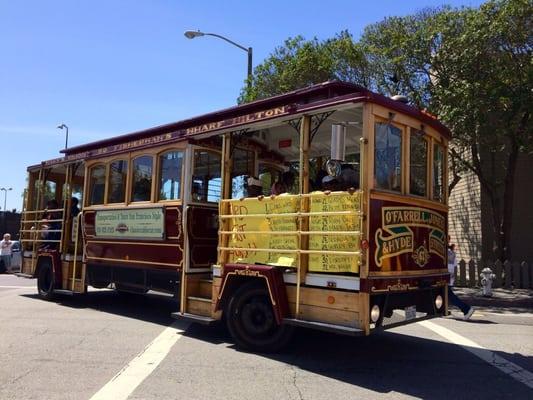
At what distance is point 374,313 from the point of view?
241 inches

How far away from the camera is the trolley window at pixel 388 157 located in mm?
6469

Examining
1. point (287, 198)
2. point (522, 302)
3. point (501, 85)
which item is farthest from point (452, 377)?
point (501, 85)

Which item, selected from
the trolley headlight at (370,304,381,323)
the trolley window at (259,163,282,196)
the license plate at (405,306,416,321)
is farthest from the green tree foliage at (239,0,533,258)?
the trolley headlight at (370,304,381,323)

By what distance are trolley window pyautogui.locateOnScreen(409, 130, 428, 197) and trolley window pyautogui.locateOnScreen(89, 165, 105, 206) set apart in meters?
6.15

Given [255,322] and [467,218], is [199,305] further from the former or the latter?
[467,218]

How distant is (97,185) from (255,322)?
520 centimetres

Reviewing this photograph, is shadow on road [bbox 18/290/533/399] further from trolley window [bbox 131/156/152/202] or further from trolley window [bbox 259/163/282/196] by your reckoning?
trolley window [bbox 259/163/282/196]

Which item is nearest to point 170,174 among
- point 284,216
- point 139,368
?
point 284,216

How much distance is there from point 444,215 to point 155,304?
6.76 meters

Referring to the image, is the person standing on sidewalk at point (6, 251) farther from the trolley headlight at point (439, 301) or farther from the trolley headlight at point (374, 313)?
the trolley headlight at point (374, 313)

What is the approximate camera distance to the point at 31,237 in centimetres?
1307

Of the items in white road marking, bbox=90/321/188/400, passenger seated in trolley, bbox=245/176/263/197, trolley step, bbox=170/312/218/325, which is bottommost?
white road marking, bbox=90/321/188/400

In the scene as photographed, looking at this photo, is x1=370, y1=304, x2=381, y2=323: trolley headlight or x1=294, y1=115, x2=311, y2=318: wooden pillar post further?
x1=294, y1=115, x2=311, y2=318: wooden pillar post

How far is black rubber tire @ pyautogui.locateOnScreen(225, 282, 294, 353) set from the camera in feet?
22.9
